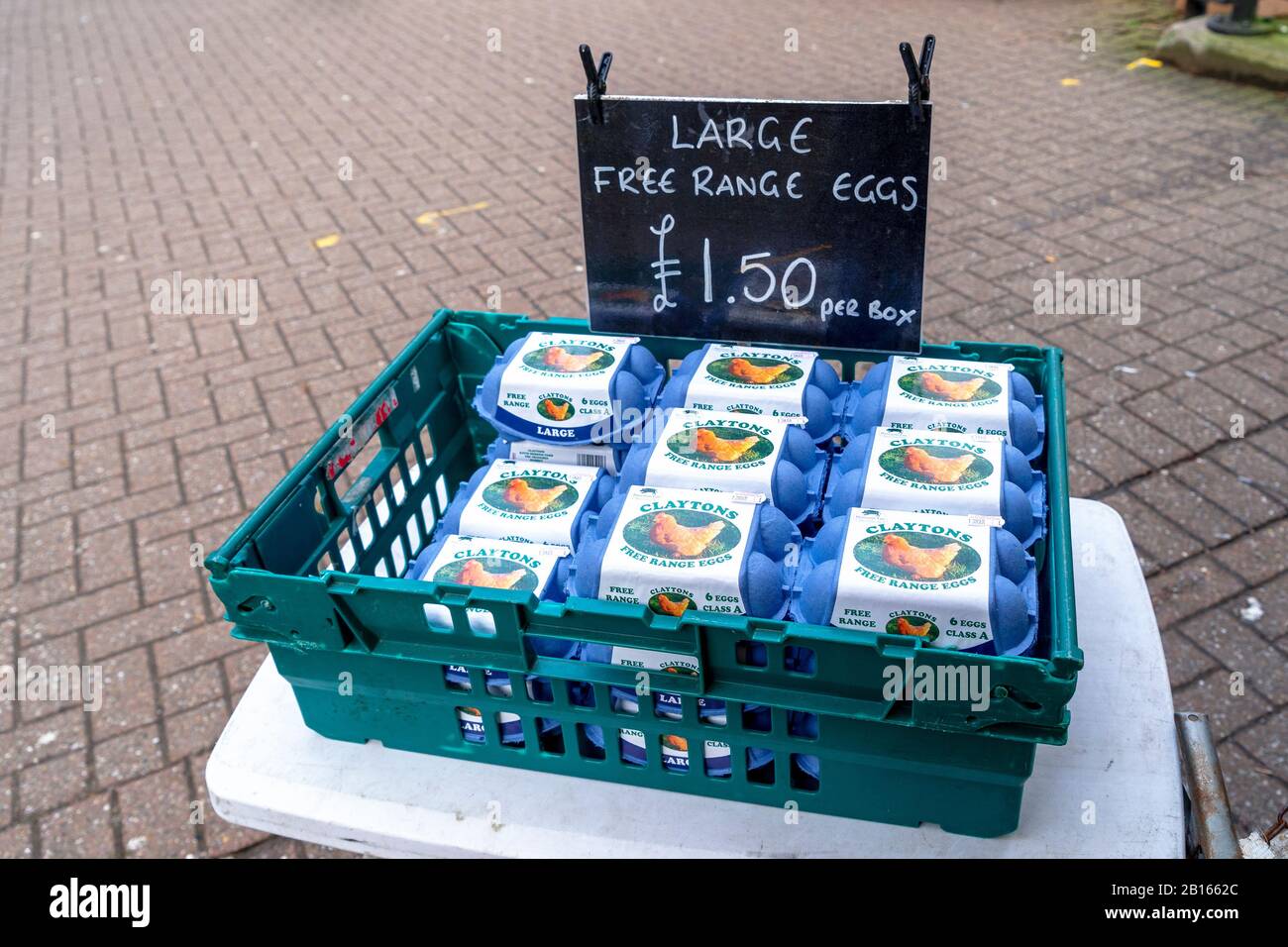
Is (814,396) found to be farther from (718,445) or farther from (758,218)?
(758,218)

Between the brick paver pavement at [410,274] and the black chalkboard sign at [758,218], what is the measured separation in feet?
6.15

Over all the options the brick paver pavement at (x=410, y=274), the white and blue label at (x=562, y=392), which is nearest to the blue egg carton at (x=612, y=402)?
the white and blue label at (x=562, y=392)

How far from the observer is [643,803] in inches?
65.2

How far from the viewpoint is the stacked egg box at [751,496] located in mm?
1553

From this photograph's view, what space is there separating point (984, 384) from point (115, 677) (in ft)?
9.65

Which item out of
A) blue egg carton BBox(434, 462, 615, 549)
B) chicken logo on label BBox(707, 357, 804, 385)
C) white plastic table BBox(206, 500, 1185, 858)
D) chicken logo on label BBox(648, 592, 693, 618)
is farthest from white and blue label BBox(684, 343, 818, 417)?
white plastic table BBox(206, 500, 1185, 858)

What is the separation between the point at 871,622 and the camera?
1512 mm

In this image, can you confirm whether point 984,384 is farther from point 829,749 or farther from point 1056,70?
point 1056,70

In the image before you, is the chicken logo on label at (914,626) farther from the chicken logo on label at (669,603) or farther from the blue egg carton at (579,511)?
the blue egg carton at (579,511)

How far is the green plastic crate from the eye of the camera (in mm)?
1396

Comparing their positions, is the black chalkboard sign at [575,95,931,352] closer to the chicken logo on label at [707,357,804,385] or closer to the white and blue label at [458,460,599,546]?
the chicken logo on label at [707,357,804,385]

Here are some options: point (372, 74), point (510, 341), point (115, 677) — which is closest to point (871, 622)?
point (510, 341)

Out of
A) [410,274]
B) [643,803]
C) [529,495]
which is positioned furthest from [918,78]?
[410,274]

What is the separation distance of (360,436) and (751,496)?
812 mm
